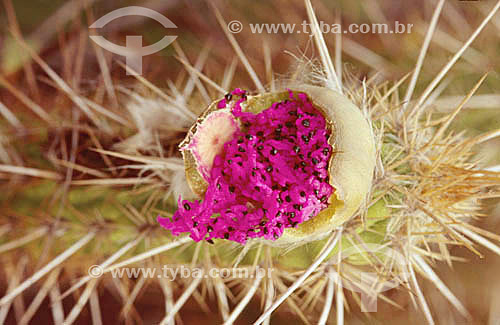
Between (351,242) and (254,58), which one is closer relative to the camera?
(351,242)

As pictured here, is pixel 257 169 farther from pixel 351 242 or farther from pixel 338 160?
pixel 351 242

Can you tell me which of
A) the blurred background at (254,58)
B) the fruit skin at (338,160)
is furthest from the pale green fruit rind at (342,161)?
the blurred background at (254,58)

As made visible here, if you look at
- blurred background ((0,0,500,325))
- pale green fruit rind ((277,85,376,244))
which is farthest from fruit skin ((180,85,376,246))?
blurred background ((0,0,500,325))

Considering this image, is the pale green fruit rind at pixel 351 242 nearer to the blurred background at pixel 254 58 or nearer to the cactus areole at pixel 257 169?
the cactus areole at pixel 257 169

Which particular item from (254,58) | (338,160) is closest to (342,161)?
(338,160)

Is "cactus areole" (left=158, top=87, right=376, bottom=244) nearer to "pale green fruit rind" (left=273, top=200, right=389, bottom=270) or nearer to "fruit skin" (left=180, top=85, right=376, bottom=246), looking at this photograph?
"fruit skin" (left=180, top=85, right=376, bottom=246)

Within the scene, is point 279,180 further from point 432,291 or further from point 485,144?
point 432,291

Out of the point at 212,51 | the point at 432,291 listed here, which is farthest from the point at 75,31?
the point at 432,291

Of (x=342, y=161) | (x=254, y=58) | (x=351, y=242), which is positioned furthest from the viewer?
(x=254, y=58)
